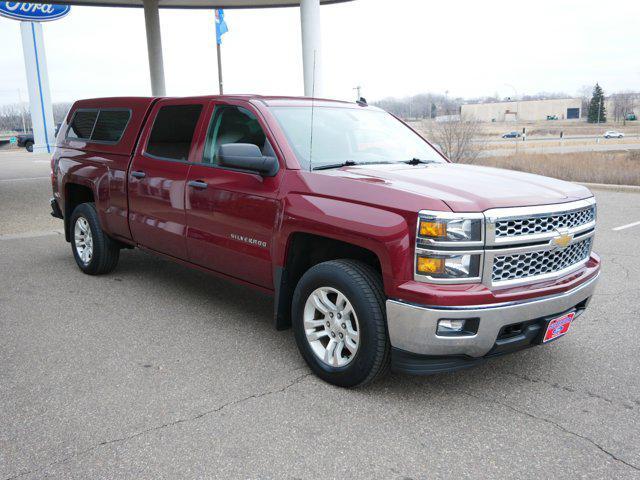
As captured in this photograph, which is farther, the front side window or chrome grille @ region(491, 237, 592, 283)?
the front side window

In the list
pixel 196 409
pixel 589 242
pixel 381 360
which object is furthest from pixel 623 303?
pixel 196 409

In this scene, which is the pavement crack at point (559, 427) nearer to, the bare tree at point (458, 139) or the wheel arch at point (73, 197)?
the wheel arch at point (73, 197)

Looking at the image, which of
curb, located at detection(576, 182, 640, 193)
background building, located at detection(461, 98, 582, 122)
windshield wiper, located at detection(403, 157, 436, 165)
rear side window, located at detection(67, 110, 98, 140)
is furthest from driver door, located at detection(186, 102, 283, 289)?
background building, located at detection(461, 98, 582, 122)

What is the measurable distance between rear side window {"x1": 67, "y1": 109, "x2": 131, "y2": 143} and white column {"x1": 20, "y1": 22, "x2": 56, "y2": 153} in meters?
32.7

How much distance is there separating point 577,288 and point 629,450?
0.99 meters

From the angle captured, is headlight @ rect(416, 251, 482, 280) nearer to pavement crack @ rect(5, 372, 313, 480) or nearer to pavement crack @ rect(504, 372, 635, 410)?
pavement crack @ rect(504, 372, 635, 410)

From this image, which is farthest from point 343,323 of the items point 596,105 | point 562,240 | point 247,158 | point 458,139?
point 596,105

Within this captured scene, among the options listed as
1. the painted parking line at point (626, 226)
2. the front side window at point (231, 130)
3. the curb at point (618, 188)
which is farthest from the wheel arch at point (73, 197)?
the curb at point (618, 188)

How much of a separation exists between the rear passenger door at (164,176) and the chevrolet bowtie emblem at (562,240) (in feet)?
9.45

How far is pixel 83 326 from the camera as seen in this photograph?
194 inches

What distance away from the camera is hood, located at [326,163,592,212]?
334 cm

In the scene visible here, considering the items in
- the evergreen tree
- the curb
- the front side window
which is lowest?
the curb

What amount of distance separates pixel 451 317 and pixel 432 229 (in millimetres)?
486

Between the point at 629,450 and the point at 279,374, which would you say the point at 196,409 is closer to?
the point at 279,374
